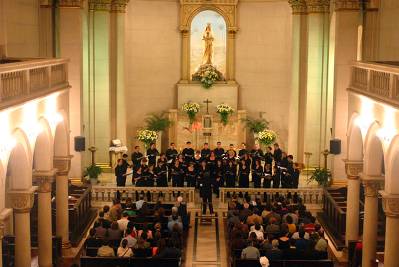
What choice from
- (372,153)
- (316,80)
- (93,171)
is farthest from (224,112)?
(372,153)

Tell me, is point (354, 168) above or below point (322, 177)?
above

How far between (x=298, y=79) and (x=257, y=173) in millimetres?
6179

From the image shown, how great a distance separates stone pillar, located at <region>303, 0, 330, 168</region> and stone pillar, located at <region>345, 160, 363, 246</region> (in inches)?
377

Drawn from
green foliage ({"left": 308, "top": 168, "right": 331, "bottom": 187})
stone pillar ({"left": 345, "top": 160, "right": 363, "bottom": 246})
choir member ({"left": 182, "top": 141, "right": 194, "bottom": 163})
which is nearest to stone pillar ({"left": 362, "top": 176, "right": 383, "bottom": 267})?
stone pillar ({"left": 345, "top": 160, "right": 363, "bottom": 246})

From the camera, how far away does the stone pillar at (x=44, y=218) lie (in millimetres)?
21891

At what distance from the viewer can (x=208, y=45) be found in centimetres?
3691

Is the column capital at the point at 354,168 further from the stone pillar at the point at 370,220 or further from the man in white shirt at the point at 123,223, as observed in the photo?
the man in white shirt at the point at 123,223

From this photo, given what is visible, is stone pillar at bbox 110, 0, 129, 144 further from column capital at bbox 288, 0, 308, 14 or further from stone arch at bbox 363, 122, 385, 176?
stone arch at bbox 363, 122, 385, 176

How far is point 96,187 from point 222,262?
7317mm

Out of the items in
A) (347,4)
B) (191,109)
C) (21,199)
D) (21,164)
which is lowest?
(21,199)

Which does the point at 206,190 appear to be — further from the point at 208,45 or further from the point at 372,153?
the point at 208,45

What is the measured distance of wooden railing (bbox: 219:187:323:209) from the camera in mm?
28719

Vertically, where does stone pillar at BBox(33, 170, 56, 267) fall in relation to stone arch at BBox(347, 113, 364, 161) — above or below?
below

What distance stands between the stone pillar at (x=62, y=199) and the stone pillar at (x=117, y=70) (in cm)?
1041
